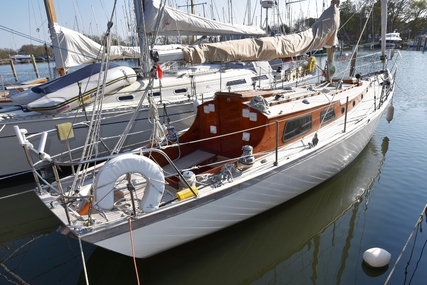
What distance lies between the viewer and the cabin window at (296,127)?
5.98 metres

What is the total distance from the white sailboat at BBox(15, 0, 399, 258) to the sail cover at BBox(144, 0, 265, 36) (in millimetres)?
2575

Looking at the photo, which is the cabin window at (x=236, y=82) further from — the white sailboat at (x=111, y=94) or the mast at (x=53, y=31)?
the mast at (x=53, y=31)

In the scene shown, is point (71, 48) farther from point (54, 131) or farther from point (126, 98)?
point (54, 131)

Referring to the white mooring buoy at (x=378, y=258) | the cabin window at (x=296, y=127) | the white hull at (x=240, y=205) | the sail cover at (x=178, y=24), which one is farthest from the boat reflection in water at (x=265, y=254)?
the sail cover at (x=178, y=24)

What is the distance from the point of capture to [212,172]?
16.7 ft

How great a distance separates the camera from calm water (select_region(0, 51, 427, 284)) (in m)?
4.72

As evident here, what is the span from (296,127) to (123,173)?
382 cm

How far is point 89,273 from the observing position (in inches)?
191

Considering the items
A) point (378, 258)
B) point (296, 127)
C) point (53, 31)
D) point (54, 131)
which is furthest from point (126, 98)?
point (378, 258)

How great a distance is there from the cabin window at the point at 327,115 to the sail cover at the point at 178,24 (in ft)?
13.0

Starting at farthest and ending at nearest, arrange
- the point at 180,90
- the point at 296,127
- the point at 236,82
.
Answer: the point at 236,82 → the point at 180,90 → the point at 296,127

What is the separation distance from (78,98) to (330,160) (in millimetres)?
6712

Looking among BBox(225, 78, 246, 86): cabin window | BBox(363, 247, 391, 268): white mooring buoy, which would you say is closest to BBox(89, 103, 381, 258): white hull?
BBox(363, 247, 391, 268): white mooring buoy

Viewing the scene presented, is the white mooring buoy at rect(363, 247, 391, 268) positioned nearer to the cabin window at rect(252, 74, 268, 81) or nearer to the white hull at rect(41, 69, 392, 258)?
the white hull at rect(41, 69, 392, 258)
